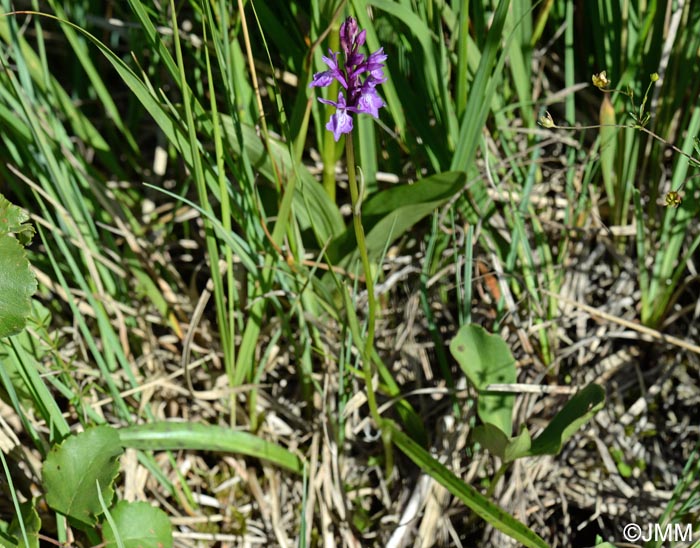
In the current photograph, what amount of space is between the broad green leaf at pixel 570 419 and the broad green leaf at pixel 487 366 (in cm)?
8

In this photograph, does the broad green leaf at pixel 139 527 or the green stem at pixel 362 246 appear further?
the broad green leaf at pixel 139 527

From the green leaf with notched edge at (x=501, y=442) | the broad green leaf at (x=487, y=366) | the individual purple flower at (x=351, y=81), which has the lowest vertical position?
the green leaf with notched edge at (x=501, y=442)

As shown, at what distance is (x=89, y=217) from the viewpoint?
5.23ft

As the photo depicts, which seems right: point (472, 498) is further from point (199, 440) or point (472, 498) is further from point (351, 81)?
point (351, 81)

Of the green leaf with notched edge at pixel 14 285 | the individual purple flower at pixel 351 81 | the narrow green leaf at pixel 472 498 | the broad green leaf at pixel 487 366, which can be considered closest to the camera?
the individual purple flower at pixel 351 81

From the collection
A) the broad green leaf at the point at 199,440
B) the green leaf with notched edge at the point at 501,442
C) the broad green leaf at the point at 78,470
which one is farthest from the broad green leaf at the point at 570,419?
the broad green leaf at the point at 78,470

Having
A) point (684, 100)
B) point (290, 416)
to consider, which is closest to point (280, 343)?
point (290, 416)

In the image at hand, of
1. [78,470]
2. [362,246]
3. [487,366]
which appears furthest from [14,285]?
[487,366]

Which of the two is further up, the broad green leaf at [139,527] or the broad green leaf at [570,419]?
the broad green leaf at [570,419]

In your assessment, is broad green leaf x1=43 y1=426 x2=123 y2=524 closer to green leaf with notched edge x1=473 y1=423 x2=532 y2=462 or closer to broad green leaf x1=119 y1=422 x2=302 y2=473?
broad green leaf x1=119 y1=422 x2=302 y2=473

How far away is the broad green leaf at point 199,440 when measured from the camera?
1.45m

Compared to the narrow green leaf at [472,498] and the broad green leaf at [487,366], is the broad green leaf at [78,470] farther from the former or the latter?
the broad green leaf at [487,366]

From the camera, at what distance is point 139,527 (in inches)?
53.7

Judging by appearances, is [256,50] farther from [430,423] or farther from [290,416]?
[430,423]
